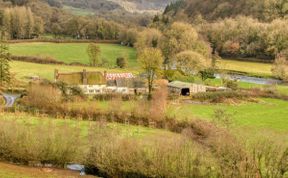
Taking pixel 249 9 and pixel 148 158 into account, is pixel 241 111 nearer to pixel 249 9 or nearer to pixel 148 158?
pixel 148 158

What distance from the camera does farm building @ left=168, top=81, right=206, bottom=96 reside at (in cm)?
7400

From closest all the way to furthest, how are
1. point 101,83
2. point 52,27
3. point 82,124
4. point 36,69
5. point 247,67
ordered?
point 82,124 → point 101,83 → point 36,69 → point 247,67 → point 52,27

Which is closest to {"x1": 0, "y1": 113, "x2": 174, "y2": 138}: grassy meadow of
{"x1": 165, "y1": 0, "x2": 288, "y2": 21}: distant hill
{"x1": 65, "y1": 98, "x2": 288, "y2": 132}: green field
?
{"x1": 65, "y1": 98, "x2": 288, "y2": 132}: green field

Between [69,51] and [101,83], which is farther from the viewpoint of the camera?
[69,51]

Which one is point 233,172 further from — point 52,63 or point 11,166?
point 52,63

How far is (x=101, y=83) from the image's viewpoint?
75.0 metres

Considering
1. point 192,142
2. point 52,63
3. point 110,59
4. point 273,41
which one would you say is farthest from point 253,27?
point 192,142

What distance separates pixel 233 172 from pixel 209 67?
6760 cm

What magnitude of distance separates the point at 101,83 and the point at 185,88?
12.7 metres

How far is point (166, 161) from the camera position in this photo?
31.5 meters

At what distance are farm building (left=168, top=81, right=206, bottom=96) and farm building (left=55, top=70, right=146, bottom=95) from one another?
4410 mm

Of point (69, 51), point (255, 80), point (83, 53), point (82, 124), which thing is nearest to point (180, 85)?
point (255, 80)

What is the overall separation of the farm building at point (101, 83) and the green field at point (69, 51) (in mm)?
33014

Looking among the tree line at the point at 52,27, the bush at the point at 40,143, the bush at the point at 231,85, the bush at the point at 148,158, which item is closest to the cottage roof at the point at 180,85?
the bush at the point at 231,85
